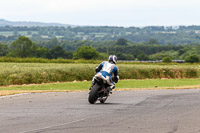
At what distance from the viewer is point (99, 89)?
16656 mm

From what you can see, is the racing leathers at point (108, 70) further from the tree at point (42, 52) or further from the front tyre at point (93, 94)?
the tree at point (42, 52)

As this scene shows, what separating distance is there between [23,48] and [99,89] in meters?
132

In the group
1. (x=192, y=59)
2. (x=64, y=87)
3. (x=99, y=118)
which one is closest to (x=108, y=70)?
(x=99, y=118)

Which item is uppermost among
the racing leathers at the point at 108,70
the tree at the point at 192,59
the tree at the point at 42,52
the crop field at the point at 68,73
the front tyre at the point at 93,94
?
the racing leathers at the point at 108,70

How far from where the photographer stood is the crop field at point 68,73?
3638 centimetres

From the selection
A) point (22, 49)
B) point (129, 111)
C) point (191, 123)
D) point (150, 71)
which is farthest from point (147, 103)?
point (22, 49)

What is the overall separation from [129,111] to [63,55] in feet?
474

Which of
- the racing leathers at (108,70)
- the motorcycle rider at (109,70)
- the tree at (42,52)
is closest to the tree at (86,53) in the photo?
the tree at (42,52)

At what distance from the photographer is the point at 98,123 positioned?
11.3m

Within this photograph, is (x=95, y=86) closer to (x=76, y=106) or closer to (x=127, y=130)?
(x=76, y=106)

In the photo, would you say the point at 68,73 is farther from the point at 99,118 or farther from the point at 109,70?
the point at 99,118

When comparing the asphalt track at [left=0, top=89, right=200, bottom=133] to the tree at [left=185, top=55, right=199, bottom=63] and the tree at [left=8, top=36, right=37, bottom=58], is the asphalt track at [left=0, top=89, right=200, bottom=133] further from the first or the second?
the tree at [left=185, top=55, right=199, bottom=63]

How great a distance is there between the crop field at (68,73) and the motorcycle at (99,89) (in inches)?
755

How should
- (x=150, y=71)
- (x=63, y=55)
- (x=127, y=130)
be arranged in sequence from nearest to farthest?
(x=127, y=130)
(x=150, y=71)
(x=63, y=55)
